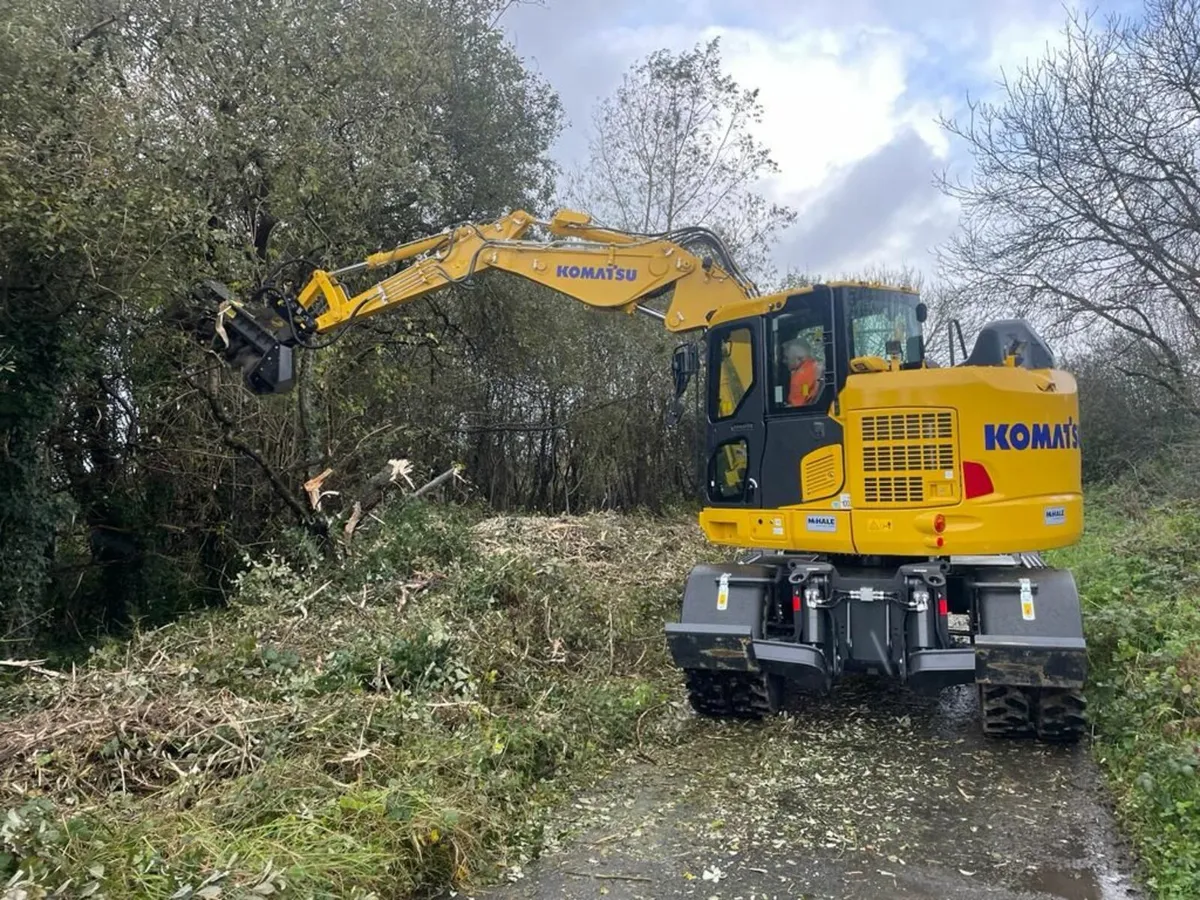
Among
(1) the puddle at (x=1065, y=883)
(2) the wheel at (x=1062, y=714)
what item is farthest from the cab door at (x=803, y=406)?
(1) the puddle at (x=1065, y=883)

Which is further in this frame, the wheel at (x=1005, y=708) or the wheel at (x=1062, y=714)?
the wheel at (x=1005, y=708)

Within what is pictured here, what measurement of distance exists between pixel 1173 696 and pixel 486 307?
10.7 metres

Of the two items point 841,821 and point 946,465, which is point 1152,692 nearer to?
point 946,465

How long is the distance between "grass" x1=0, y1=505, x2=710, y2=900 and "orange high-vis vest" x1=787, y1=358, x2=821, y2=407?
226 cm

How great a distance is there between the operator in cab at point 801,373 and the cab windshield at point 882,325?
26 cm

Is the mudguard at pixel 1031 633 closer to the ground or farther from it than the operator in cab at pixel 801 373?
closer to the ground

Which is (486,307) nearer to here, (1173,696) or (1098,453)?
(1173,696)

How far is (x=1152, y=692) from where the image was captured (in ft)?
Result: 16.4

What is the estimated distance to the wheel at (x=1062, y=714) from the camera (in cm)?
503

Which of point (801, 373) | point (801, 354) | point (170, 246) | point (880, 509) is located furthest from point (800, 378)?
point (170, 246)

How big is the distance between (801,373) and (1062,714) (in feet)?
8.16

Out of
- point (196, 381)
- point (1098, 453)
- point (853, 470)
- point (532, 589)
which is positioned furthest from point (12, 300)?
point (1098, 453)

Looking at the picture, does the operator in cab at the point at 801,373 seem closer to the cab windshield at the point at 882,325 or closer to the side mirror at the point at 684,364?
the cab windshield at the point at 882,325

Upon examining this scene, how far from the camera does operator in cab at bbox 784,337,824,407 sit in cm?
564
